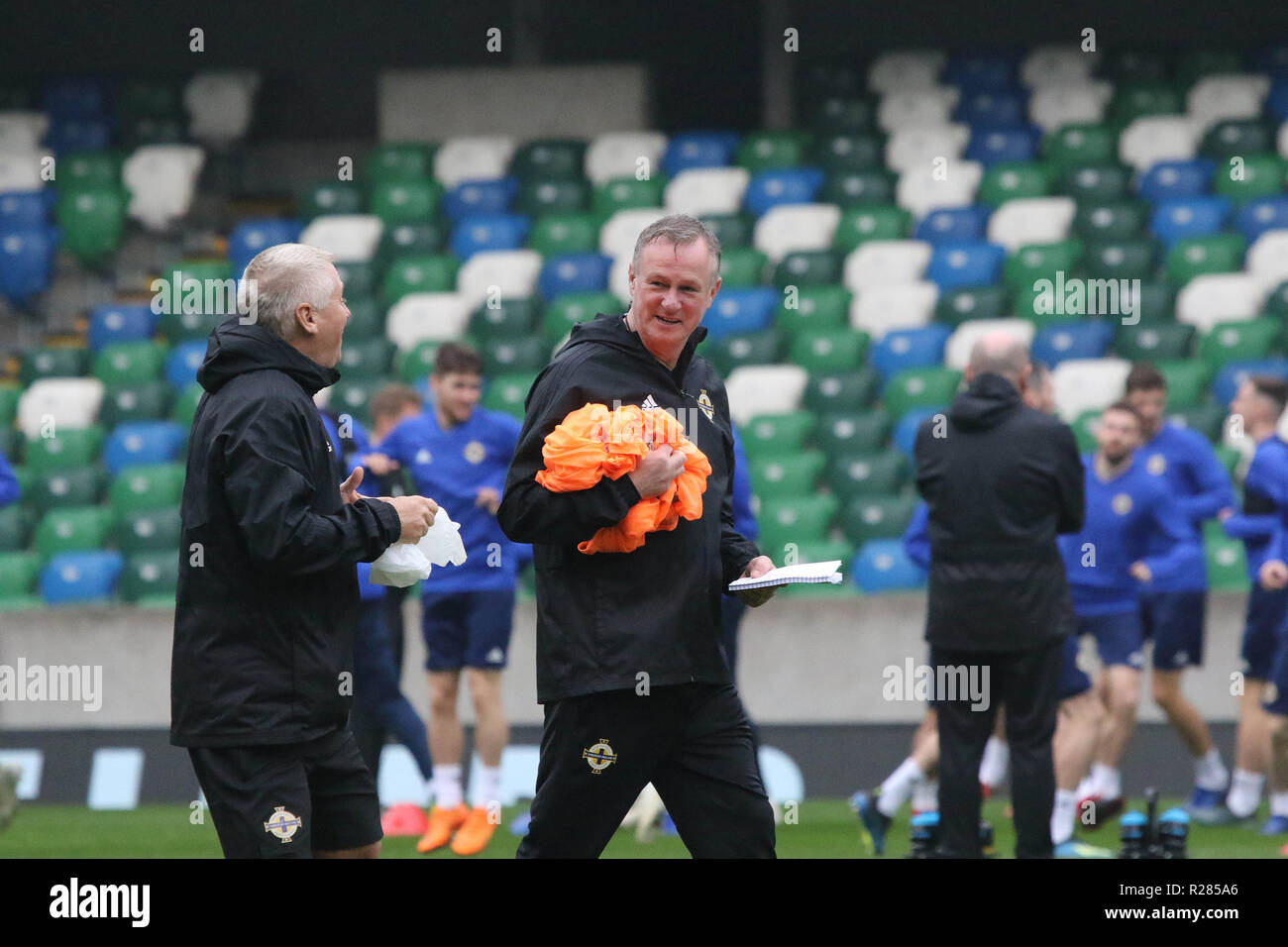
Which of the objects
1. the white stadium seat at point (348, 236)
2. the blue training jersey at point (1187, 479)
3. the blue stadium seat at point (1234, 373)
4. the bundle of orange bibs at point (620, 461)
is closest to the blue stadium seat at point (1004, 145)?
the blue stadium seat at point (1234, 373)

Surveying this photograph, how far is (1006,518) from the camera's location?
6.89m

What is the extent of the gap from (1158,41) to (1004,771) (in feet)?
30.4

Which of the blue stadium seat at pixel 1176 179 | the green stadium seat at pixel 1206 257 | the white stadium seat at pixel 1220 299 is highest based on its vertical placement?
the blue stadium seat at pixel 1176 179

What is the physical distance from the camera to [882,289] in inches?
523

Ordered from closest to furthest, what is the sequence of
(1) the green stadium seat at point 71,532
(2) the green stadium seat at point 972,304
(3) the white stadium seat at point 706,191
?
1. (1) the green stadium seat at point 71,532
2. (2) the green stadium seat at point 972,304
3. (3) the white stadium seat at point 706,191

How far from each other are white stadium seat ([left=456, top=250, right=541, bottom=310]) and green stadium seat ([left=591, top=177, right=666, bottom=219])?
91cm

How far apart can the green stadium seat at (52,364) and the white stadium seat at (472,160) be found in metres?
3.40

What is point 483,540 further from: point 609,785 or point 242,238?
point 242,238

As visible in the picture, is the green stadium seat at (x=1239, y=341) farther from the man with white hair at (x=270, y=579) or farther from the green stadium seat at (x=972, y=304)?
the man with white hair at (x=270, y=579)

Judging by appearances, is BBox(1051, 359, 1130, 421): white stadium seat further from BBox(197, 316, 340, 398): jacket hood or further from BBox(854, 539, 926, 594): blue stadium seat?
BBox(197, 316, 340, 398): jacket hood

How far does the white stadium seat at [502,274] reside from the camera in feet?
45.4

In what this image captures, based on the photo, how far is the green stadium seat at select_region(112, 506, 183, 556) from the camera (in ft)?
38.3

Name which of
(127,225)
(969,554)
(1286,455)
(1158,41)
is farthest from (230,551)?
(1158,41)

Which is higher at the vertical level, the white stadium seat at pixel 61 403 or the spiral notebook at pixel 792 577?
the white stadium seat at pixel 61 403
